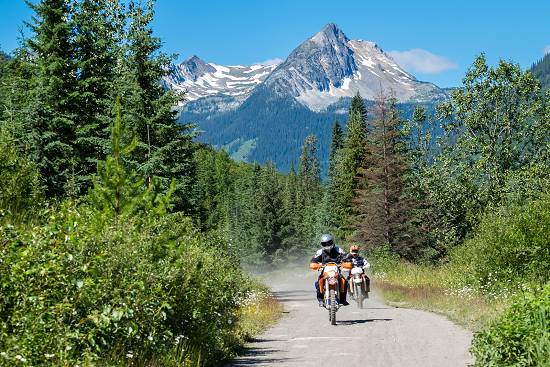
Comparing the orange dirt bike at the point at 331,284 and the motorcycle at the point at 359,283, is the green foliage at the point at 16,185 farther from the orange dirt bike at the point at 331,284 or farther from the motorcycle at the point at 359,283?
the motorcycle at the point at 359,283

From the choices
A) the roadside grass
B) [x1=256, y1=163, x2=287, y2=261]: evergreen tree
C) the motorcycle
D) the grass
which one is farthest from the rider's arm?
[x1=256, y1=163, x2=287, y2=261]: evergreen tree

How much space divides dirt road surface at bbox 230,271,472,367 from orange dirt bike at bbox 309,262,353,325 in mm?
470

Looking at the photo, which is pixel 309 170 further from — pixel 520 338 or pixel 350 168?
pixel 520 338

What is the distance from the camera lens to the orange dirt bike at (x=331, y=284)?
54.2 ft

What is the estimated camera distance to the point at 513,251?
72.7 ft

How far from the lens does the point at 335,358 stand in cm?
1082

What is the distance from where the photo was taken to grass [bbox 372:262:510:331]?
54.2 ft

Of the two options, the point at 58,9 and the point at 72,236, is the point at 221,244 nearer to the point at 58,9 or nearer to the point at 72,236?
the point at 58,9

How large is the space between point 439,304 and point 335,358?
12.0 meters

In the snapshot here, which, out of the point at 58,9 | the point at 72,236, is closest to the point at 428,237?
the point at 58,9

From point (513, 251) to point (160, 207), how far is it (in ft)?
47.0

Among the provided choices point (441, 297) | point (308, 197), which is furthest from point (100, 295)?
point (308, 197)

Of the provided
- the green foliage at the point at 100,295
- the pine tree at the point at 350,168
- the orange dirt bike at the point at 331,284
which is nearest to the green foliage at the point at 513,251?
the orange dirt bike at the point at 331,284

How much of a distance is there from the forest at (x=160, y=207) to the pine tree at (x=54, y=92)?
0.27 ft
